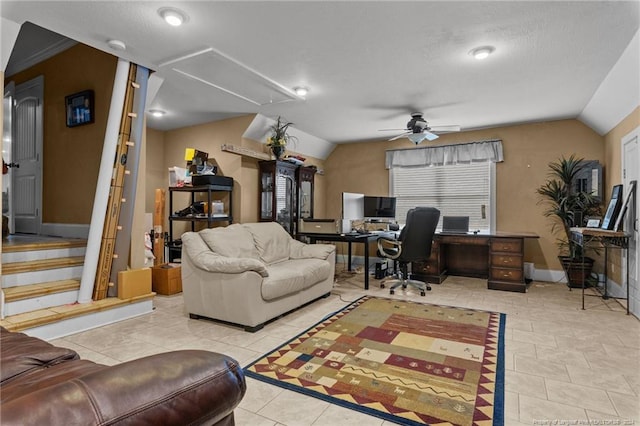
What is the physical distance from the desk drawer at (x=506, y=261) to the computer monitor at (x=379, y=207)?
1.65 meters

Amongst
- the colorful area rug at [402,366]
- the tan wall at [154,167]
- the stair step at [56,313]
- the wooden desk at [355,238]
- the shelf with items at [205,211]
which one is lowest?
the colorful area rug at [402,366]

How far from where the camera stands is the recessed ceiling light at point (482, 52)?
2.78m

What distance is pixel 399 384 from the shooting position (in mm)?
2025

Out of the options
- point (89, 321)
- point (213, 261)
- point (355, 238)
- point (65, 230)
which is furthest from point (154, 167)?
point (355, 238)

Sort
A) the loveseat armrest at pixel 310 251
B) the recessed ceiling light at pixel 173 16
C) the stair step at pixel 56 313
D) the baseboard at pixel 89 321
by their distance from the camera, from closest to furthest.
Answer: the recessed ceiling light at pixel 173 16 → the stair step at pixel 56 313 → the baseboard at pixel 89 321 → the loveseat armrest at pixel 310 251

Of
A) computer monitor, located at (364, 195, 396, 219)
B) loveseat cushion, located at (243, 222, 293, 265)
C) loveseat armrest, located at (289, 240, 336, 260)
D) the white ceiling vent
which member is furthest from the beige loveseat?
computer monitor, located at (364, 195, 396, 219)

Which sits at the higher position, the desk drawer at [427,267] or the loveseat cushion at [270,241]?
the loveseat cushion at [270,241]

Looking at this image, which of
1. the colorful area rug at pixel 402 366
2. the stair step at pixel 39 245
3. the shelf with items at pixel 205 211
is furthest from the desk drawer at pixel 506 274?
the stair step at pixel 39 245

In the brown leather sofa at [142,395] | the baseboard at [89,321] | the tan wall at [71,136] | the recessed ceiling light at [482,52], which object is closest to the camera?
the brown leather sofa at [142,395]

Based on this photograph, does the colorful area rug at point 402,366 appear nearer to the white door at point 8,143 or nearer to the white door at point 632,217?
the white door at point 632,217

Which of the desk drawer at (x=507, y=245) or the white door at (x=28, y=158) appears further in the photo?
the desk drawer at (x=507, y=245)

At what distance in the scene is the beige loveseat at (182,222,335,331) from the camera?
9.43 feet

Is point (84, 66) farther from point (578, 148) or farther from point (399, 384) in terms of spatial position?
point (578, 148)

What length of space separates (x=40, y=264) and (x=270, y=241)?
217 centimetres
